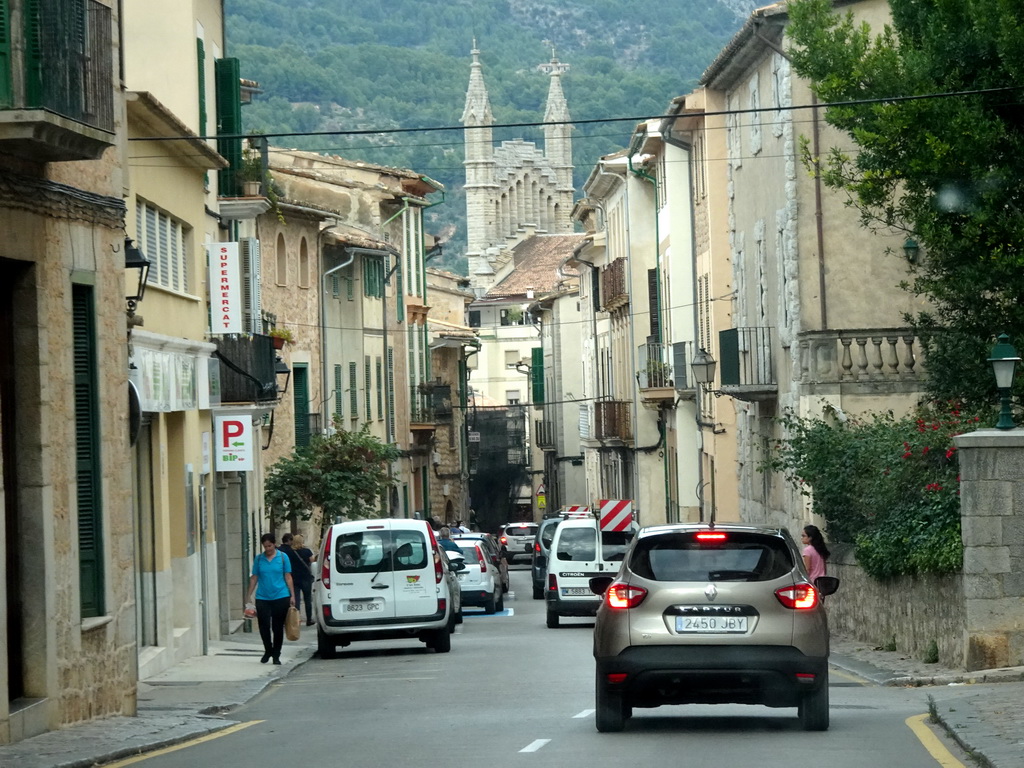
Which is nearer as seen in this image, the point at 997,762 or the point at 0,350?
the point at 997,762

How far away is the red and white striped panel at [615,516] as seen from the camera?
32.8 metres

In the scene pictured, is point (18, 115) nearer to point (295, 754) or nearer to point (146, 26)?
point (295, 754)

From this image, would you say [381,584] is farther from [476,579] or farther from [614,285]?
[614,285]

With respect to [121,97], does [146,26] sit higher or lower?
higher

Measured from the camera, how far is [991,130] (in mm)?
19891

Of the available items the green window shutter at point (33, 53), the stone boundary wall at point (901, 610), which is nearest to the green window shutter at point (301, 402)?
the stone boundary wall at point (901, 610)

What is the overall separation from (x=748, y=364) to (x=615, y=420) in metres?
24.0

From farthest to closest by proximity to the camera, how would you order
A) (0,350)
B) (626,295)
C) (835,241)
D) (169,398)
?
(626,295) → (835,241) → (169,398) → (0,350)

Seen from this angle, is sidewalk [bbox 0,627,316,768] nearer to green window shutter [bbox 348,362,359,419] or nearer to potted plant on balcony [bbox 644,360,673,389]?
green window shutter [bbox 348,362,359,419]

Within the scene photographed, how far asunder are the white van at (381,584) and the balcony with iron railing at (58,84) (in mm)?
10379

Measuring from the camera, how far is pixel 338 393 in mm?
46594

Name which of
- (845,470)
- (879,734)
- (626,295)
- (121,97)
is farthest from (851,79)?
(626,295)

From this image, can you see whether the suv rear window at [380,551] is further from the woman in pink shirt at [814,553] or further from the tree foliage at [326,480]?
the tree foliage at [326,480]

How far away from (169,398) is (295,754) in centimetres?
1088
